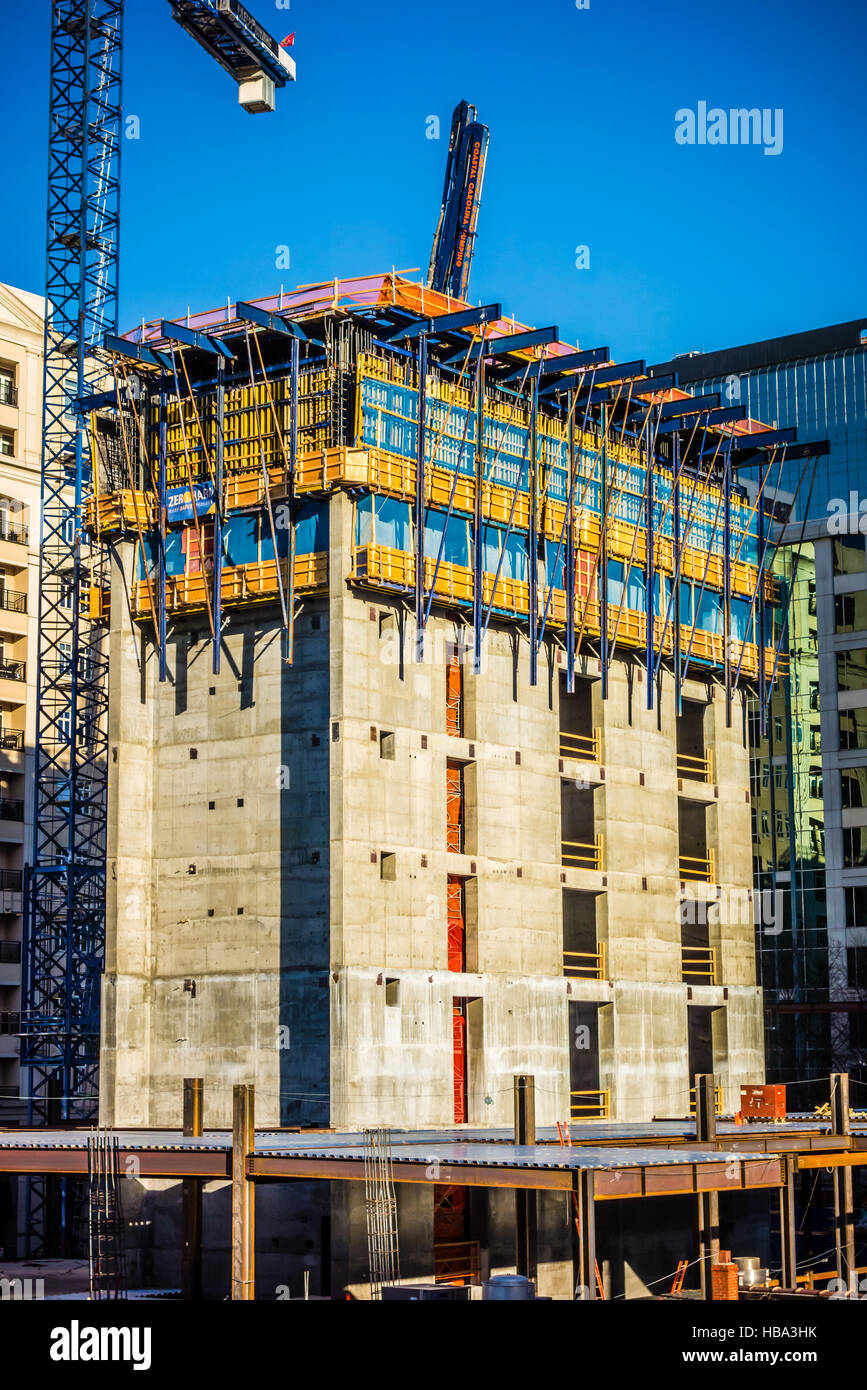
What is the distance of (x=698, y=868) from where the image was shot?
7900 centimetres

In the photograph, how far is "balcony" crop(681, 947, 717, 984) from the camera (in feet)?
254

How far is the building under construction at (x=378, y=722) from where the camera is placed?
200 ft

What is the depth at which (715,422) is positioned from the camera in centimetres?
7388

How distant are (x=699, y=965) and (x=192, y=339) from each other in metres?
34.3

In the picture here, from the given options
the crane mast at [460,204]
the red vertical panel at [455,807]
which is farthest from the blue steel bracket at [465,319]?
the crane mast at [460,204]

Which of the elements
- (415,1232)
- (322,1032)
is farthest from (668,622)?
(415,1232)

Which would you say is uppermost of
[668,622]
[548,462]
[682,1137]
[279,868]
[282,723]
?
[548,462]

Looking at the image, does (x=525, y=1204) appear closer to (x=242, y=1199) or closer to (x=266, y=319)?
(x=242, y=1199)

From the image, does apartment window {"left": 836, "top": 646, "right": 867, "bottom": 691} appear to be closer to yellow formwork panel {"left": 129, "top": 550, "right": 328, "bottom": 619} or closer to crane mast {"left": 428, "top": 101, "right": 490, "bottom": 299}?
crane mast {"left": 428, "top": 101, "right": 490, "bottom": 299}

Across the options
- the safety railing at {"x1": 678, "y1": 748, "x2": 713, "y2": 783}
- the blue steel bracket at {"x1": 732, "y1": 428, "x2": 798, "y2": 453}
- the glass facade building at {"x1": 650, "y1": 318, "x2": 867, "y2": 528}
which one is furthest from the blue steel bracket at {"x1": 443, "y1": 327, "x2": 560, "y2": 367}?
the glass facade building at {"x1": 650, "y1": 318, "x2": 867, "y2": 528}

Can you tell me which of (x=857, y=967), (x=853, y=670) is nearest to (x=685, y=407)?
(x=853, y=670)

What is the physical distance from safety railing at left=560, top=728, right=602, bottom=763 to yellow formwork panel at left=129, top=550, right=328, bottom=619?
12805 mm
